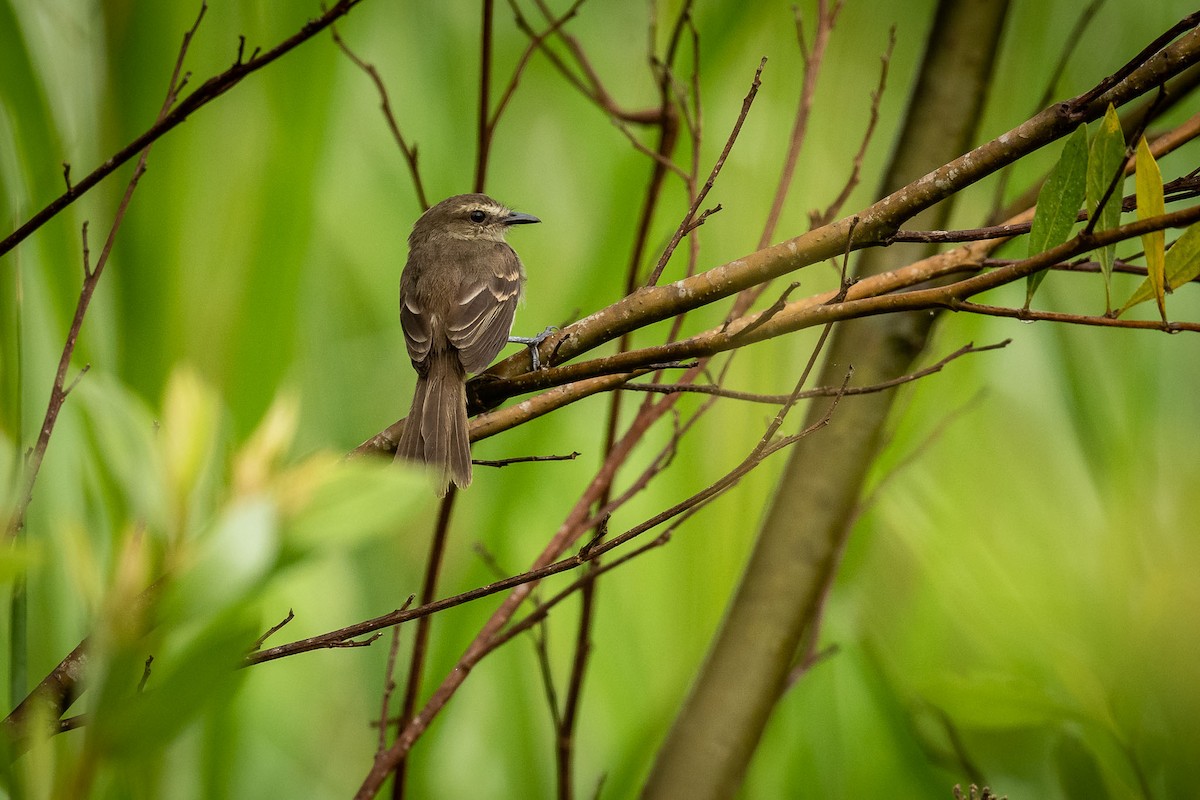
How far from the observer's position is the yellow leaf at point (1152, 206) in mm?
722

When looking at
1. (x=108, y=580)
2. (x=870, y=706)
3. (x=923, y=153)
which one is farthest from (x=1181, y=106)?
(x=108, y=580)

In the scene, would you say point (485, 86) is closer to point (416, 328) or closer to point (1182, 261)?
point (416, 328)

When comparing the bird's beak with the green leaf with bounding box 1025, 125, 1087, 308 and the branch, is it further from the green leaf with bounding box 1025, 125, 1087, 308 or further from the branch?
the green leaf with bounding box 1025, 125, 1087, 308

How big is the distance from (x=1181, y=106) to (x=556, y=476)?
140cm

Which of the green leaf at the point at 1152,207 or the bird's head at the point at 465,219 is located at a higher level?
the bird's head at the point at 465,219

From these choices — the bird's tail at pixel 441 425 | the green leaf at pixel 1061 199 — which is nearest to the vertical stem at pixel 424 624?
the bird's tail at pixel 441 425

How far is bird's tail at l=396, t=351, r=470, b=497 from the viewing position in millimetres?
1333

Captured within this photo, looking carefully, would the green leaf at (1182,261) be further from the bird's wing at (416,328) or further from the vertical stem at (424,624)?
the bird's wing at (416,328)

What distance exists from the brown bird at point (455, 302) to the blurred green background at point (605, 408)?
8 cm

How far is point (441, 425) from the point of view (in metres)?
1.50

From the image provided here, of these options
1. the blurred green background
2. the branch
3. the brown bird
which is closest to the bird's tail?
the brown bird

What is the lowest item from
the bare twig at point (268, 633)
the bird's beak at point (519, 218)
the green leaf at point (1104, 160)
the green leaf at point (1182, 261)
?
the bare twig at point (268, 633)

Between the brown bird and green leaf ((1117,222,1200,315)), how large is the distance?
97 centimetres

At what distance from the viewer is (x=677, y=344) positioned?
3.06 ft
